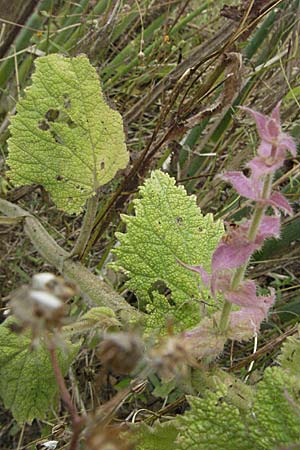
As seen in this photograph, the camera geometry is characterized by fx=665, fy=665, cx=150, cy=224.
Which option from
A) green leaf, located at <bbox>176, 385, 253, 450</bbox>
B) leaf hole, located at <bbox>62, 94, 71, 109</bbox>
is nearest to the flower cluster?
green leaf, located at <bbox>176, 385, 253, 450</bbox>

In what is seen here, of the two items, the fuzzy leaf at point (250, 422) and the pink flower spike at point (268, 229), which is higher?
the pink flower spike at point (268, 229)

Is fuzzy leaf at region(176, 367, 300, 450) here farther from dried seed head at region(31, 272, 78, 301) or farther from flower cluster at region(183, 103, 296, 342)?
dried seed head at region(31, 272, 78, 301)

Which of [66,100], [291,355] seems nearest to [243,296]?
[291,355]

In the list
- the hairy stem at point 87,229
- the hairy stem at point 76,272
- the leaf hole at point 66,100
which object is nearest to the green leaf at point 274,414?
the hairy stem at point 76,272

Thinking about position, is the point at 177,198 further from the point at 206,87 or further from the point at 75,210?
the point at 206,87

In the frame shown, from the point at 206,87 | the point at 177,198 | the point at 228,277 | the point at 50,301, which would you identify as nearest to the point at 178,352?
the point at 50,301

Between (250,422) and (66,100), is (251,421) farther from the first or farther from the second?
(66,100)

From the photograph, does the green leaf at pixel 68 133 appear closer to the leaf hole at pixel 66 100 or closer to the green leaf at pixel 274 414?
the leaf hole at pixel 66 100
